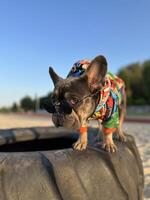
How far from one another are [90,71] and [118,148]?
586mm

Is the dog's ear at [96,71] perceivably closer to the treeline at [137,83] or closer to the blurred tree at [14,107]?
the treeline at [137,83]

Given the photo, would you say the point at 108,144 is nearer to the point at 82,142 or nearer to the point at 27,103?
the point at 82,142

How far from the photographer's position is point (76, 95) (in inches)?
90.0

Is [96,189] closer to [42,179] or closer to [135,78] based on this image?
[42,179]

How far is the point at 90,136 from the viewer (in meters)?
3.22

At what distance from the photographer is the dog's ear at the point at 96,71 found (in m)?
2.28

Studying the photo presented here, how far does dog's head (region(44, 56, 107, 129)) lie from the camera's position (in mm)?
2240

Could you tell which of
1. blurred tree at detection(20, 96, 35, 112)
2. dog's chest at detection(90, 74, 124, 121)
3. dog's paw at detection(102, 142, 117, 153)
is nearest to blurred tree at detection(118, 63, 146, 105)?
blurred tree at detection(20, 96, 35, 112)

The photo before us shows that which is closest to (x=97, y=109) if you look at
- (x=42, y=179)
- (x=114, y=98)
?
(x=114, y=98)

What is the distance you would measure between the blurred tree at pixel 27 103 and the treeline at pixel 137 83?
28691 mm

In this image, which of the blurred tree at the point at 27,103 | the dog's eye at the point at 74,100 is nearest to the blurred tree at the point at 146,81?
the blurred tree at the point at 27,103

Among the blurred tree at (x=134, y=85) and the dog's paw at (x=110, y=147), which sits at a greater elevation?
the dog's paw at (x=110, y=147)

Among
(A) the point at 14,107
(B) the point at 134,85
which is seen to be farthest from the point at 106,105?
(A) the point at 14,107

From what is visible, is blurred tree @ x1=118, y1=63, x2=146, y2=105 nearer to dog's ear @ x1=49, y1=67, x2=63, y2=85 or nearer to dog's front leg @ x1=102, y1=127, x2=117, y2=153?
dog's front leg @ x1=102, y1=127, x2=117, y2=153
